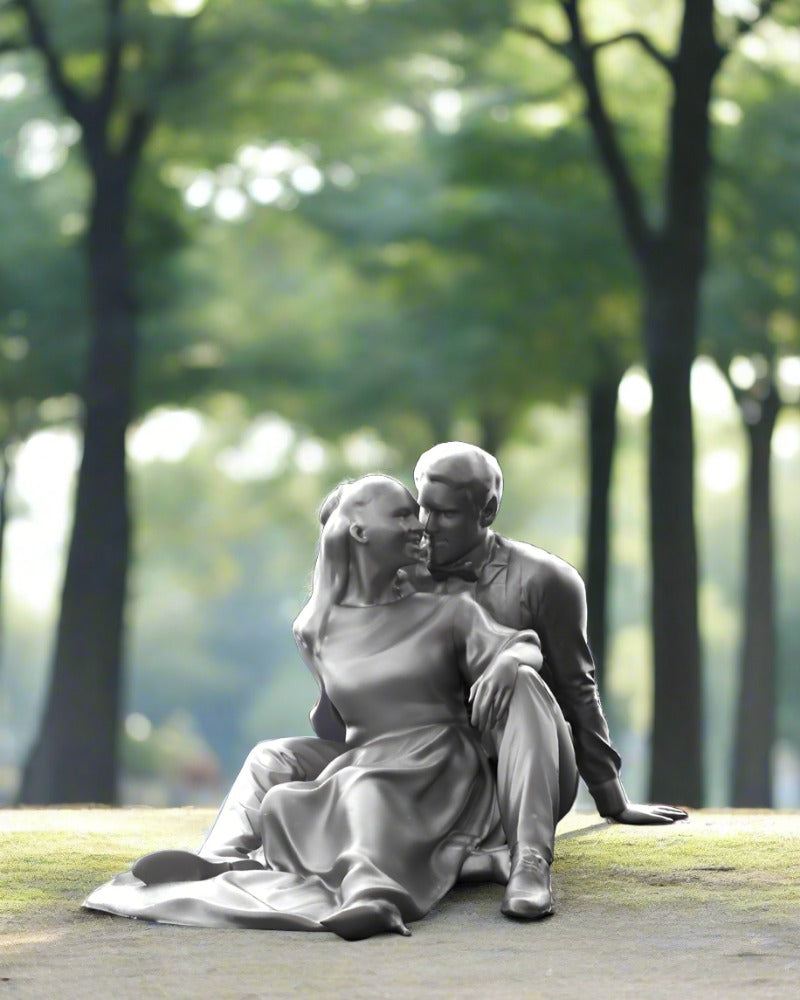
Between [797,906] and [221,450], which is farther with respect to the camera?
[221,450]

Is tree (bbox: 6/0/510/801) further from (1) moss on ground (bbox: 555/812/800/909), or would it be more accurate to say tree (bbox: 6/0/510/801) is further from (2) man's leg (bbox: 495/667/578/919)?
(2) man's leg (bbox: 495/667/578/919)

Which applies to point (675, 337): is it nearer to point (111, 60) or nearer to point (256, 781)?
point (111, 60)

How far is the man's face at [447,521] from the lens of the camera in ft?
22.4

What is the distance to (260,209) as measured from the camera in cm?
1784

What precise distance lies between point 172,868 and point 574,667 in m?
2.08

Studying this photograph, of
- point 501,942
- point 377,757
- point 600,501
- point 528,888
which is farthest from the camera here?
point 600,501

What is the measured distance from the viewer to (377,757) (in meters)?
6.39

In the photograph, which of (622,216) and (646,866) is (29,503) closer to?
(622,216)

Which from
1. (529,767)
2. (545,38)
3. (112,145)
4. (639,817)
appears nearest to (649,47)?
(545,38)

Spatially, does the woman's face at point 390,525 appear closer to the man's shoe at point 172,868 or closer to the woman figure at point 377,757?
the woman figure at point 377,757

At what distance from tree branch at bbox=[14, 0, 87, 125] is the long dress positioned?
1011 centimetres

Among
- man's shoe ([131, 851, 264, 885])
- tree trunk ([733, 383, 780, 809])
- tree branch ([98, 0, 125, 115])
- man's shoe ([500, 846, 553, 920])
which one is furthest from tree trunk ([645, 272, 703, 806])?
man's shoe ([131, 851, 264, 885])

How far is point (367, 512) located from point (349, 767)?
0.97m

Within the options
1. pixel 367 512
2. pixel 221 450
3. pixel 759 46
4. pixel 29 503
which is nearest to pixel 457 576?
pixel 367 512
